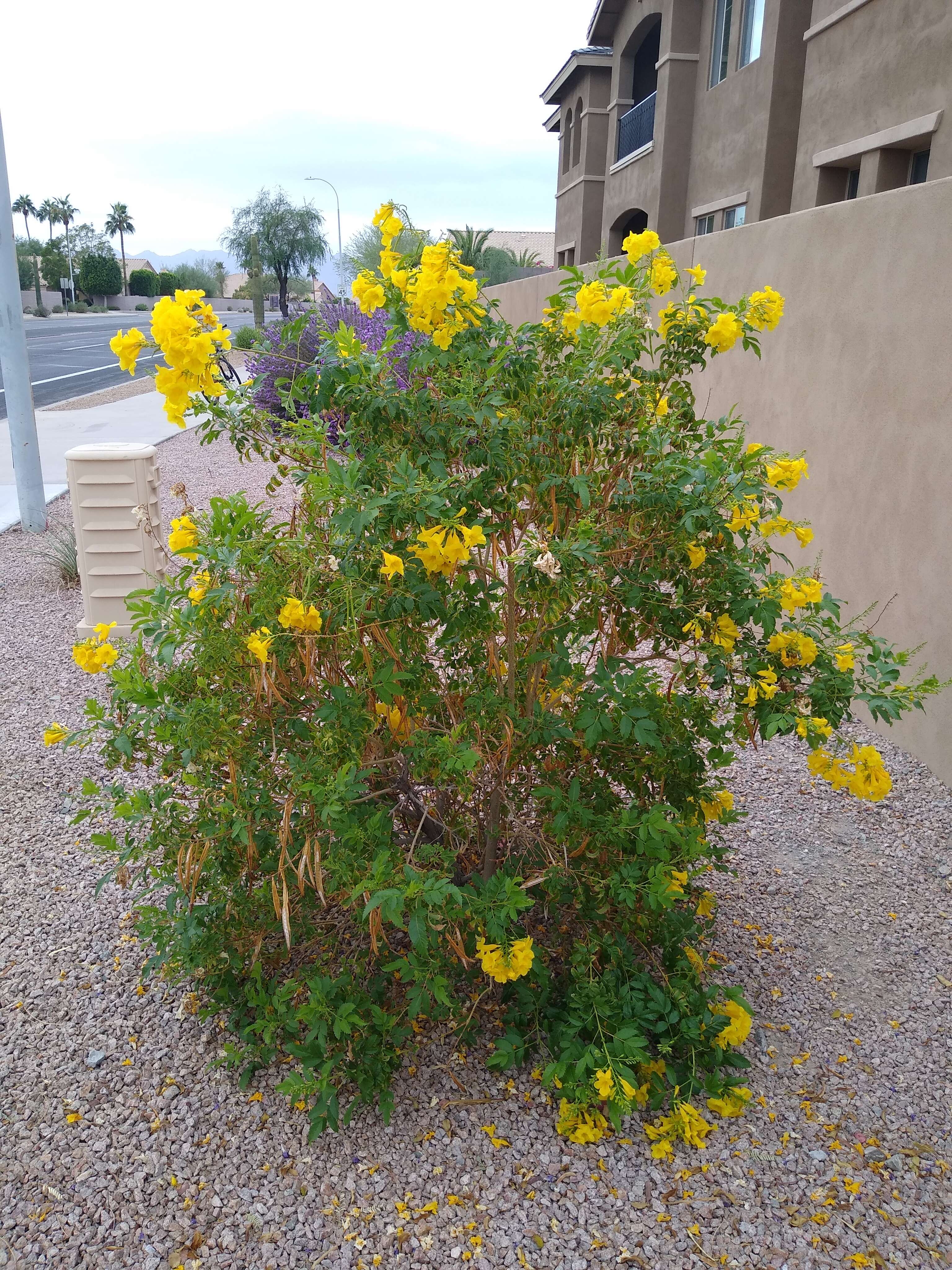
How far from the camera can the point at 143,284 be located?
88.4 m

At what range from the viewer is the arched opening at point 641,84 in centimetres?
1620

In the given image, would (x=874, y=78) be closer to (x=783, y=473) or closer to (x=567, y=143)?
(x=783, y=473)

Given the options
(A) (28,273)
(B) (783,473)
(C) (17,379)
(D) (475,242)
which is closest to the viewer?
(B) (783,473)

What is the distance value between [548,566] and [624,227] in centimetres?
1874

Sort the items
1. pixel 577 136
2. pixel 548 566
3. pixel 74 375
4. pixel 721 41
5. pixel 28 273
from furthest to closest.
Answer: pixel 28 273, pixel 74 375, pixel 577 136, pixel 721 41, pixel 548 566

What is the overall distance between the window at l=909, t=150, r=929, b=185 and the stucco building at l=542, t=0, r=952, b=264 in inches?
0.5

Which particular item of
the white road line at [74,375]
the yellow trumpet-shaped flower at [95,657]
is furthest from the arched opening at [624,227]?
the yellow trumpet-shaped flower at [95,657]

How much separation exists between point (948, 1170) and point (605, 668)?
1342 millimetres

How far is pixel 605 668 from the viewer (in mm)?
2135

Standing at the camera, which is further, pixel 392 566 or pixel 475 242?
pixel 475 242

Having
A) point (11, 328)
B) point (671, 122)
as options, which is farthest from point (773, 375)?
point (671, 122)

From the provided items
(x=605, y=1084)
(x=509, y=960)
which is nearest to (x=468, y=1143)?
(x=605, y=1084)

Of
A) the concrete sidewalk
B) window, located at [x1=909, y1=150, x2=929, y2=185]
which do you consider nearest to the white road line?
the concrete sidewalk

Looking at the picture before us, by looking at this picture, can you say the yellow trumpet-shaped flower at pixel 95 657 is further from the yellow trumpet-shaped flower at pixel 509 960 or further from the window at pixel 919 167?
the window at pixel 919 167
